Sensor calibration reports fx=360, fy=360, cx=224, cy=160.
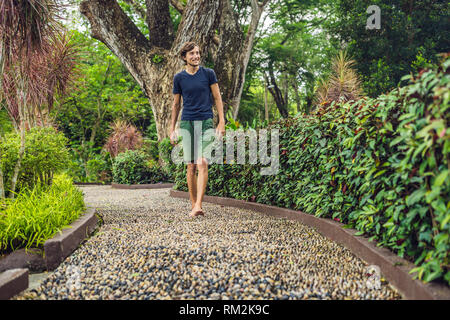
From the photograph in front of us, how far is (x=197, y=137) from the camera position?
4562mm

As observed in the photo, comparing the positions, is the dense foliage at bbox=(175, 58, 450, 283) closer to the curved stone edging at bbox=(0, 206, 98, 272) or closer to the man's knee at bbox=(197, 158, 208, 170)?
the man's knee at bbox=(197, 158, 208, 170)

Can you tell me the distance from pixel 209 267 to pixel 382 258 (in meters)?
1.12

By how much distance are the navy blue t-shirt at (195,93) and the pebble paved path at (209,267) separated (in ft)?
5.00

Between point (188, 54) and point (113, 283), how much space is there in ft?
9.82

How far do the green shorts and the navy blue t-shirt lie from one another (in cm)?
8

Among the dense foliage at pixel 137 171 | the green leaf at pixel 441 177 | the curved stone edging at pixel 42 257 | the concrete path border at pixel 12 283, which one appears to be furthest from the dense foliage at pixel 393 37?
the concrete path border at pixel 12 283

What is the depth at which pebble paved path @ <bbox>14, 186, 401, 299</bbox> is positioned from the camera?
211cm

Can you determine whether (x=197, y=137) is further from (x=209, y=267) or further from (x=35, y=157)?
(x=209, y=267)

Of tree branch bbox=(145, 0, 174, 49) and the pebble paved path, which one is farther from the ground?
tree branch bbox=(145, 0, 174, 49)

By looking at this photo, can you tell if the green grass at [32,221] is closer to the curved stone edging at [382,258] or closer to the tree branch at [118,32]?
the curved stone edging at [382,258]

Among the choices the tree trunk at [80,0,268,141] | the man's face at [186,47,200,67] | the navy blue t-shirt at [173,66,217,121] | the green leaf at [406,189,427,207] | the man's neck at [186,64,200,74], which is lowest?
the green leaf at [406,189,427,207]

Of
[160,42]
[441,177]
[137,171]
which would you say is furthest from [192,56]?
[137,171]

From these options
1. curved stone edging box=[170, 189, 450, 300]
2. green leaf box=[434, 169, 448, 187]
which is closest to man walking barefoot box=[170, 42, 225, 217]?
curved stone edging box=[170, 189, 450, 300]
